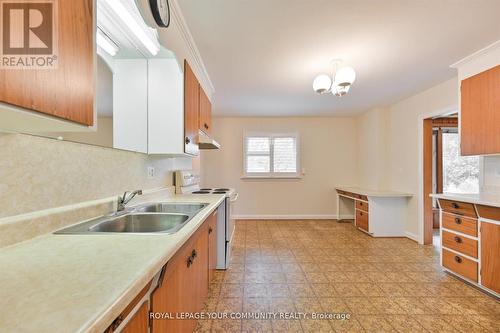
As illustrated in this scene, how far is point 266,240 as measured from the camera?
4008mm

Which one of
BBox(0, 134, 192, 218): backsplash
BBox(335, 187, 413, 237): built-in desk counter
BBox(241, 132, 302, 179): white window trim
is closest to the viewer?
BBox(0, 134, 192, 218): backsplash

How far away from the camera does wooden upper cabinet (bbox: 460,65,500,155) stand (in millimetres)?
2291

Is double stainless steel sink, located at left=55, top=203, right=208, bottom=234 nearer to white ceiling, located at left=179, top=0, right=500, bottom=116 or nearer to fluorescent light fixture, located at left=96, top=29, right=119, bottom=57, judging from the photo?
fluorescent light fixture, located at left=96, top=29, right=119, bottom=57

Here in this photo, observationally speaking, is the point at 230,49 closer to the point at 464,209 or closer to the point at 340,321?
the point at 340,321

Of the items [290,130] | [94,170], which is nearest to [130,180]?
[94,170]

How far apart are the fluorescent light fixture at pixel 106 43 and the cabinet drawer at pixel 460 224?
3.47 meters

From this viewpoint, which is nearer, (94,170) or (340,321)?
(94,170)

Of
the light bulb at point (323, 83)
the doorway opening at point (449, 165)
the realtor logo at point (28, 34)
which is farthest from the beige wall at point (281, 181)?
the realtor logo at point (28, 34)

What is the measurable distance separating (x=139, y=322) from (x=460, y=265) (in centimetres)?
305

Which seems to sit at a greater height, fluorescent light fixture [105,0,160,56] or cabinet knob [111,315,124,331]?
fluorescent light fixture [105,0,160,56]

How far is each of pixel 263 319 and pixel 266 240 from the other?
2.13m

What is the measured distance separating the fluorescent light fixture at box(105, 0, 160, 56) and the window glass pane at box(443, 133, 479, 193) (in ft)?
17.8

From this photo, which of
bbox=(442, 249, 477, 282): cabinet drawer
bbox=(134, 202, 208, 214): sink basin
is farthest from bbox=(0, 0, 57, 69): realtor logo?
bbox=(442, 249, 477, 282): cabinet drawer

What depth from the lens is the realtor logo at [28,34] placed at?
0.64 metres
